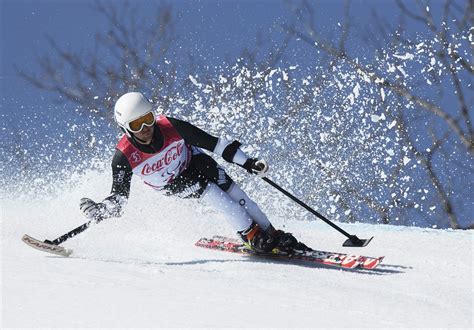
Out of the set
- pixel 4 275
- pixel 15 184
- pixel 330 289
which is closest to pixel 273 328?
pixel 330 289

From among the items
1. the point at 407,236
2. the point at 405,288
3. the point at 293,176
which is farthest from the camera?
the point at 293,176

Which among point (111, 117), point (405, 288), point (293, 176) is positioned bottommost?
point (405, 288)

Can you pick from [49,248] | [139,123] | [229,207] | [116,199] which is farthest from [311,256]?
[49,248]

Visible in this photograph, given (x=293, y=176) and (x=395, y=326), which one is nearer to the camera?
(x=395, y=326)

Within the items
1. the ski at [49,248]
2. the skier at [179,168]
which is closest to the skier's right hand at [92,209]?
the skier at [179,168]

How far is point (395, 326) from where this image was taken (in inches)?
141

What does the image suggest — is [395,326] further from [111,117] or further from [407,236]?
[111,117]

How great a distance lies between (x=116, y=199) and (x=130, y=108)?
2.60 feet

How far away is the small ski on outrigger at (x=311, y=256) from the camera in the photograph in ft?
18.1

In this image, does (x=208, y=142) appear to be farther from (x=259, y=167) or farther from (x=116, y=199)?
(x=116, y=199)

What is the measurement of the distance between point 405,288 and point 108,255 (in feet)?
8.39

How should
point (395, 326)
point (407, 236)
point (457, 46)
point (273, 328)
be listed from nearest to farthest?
point (273, 328)
point (395, 326)
point (407, 236)
point (457, 46)

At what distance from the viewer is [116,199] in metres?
5.47

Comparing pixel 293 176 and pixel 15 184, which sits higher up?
pixel 15 184
